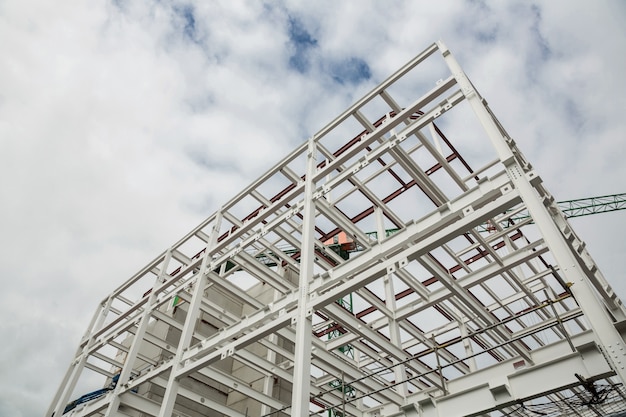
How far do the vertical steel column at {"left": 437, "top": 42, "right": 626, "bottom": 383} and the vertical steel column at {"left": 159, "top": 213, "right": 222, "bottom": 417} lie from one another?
9202 mm

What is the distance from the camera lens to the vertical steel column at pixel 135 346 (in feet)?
40.4

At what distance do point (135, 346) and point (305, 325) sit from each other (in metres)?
7.95

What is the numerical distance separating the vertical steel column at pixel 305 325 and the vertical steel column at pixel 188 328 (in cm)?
329

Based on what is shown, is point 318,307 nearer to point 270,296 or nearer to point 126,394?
point 126,394

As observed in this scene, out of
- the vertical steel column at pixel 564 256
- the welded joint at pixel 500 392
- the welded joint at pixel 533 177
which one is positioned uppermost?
the welded joint at pixel 533 177

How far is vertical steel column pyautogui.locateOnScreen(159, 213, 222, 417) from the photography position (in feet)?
35.1

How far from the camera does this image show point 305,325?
Answer: 8852 mm

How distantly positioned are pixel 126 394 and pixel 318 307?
7.42m

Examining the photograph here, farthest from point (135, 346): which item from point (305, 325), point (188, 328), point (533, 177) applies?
point (533, 177)

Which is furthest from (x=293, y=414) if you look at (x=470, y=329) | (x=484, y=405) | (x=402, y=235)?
(x=470, y=329)

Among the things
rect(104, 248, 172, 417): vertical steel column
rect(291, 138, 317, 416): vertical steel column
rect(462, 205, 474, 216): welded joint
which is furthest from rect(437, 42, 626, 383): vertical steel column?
rect(104, 248, 172, 417): vertical steel column

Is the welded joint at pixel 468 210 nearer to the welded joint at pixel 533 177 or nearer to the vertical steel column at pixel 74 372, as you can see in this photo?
the welded joint at pixel 533 177

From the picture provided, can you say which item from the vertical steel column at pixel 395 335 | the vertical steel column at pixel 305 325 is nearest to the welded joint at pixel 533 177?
the vertical steel column at pixel 305 325

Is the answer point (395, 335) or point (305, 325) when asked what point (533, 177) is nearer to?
point (305, 325)
